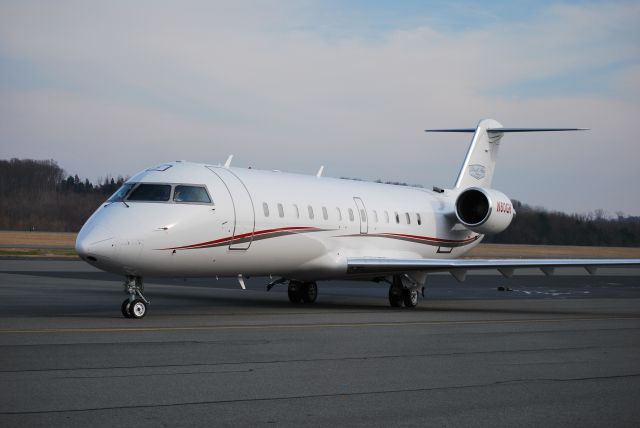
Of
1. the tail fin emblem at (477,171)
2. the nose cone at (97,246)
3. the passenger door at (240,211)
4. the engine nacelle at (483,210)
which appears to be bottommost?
the nose cone at (97,246)

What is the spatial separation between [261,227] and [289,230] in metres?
1.01

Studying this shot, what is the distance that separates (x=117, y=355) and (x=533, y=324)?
8.49m

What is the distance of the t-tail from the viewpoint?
90.0ft

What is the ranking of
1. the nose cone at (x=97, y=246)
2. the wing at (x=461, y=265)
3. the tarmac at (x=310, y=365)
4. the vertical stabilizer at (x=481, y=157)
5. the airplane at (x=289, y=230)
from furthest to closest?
1. the vertical stabilizer at (x=481, y=157)
2. the wing at (x=461, y=265)
3. the airplane at (x=289, y=230)
4. the nose cone at (x=97, y=246)
5. the tarmac at (x=310, y=365)

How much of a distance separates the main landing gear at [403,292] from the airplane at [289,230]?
0.08ft

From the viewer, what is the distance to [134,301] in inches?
608

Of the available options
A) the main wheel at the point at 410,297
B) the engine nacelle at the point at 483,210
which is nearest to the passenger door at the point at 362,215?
the main wheel at the point at 410,297

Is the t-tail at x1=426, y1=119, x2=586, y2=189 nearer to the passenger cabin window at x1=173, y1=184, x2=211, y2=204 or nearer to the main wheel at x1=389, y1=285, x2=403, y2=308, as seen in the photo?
the main wheel at x1=389, y1=285, x2=403, y2=308

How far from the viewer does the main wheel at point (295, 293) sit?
72.9ft

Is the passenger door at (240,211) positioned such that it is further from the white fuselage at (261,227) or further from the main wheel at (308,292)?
the main wheel at (308,292)

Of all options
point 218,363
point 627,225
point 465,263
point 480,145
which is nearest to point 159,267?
point 218,363

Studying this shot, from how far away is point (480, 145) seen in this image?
27609 millimetres

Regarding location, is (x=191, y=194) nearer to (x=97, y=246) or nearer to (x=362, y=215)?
(x=97, y=246)

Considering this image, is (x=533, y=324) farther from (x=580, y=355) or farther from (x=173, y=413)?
(x=173, y=413)
